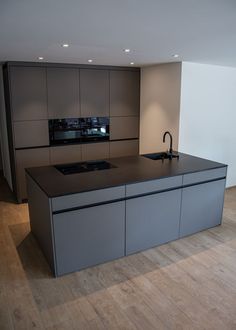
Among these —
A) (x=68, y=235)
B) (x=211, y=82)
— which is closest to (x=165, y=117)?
(x=211, y=82)

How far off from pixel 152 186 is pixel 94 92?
249cm

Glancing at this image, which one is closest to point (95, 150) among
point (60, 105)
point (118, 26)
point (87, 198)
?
point (60, 105)

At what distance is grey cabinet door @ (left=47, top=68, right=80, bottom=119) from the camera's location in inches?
177

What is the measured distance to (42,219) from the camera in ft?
9.76

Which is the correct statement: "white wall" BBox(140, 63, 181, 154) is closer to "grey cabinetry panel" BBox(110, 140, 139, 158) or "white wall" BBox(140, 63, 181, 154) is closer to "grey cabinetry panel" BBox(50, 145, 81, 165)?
"grey cabinetry panel" BBox(110, 140, 139, 158)

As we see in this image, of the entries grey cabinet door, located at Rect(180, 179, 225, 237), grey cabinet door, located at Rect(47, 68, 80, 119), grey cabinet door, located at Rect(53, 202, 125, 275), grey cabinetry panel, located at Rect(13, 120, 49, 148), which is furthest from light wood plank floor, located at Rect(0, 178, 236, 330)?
grey cabinet door, located at Rect(47, 68, 80, 119)

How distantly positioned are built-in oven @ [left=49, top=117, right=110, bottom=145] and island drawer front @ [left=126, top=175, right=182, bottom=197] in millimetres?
2244

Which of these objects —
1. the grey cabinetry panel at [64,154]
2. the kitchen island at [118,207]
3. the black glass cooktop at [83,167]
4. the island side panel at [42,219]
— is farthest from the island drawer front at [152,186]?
the grey cabinetry panel at [64,154]

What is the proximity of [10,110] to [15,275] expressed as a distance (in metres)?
2.57

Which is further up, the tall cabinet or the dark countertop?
the tall cabinet

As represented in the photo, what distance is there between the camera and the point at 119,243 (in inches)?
120

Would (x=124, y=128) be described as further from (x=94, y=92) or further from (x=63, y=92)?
(x=63, y=92)

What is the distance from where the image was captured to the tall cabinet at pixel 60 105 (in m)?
4.32

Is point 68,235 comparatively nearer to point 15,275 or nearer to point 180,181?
point 15,275
